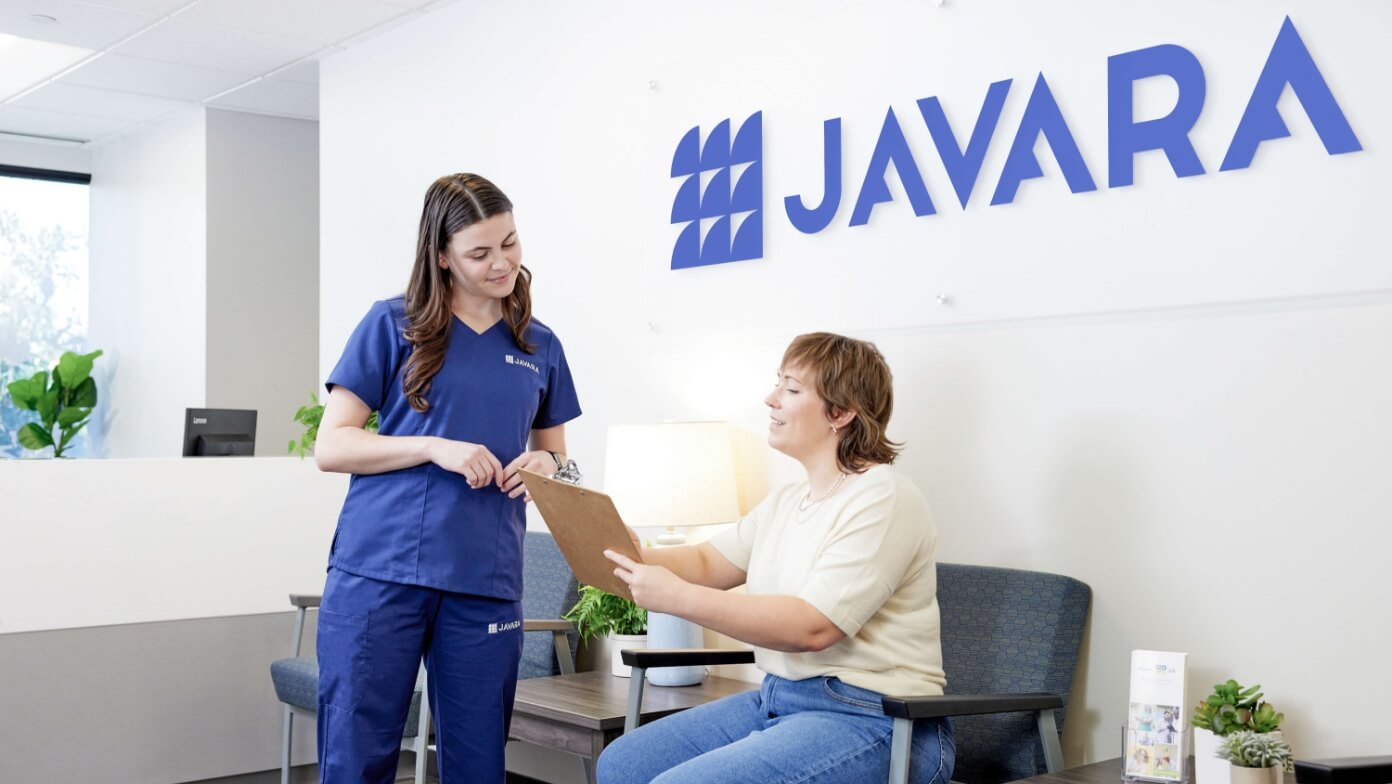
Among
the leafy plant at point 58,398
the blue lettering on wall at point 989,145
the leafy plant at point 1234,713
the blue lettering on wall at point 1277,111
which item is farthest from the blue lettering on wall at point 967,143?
the leafy plant at point 58,398

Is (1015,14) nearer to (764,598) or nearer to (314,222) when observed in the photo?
(764,598)

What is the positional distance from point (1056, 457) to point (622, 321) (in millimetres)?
1572

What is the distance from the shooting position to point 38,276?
7.71 m

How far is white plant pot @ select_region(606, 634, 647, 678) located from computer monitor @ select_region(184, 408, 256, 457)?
2.28m

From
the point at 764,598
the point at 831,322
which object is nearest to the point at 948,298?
→ the point at 831,322

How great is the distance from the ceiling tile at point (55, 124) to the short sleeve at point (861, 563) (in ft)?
19.3

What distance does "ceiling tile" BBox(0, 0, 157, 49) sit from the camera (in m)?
4.87

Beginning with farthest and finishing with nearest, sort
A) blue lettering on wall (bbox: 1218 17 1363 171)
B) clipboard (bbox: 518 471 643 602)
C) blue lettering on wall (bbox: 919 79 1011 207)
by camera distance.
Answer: blue lettering on wall (bbox: 919 79 1011 207) → blue lettering on wall (bbox: 1218 17 1363 171) → clipboard (bbox: 518 471 643 602)

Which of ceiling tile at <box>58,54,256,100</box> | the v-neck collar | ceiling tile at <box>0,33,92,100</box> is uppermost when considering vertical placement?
ceiling tile at <box>0,33,92,100</box>

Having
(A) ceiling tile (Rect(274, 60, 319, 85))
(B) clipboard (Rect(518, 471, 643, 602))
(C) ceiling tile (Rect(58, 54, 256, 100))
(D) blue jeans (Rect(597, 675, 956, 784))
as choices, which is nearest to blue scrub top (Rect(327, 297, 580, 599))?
(B) clipboard (Rect(518, 471, 643, 602))

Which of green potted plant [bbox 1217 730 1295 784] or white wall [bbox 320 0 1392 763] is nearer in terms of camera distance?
green potted plant [bbox 1217 730 1295 784]

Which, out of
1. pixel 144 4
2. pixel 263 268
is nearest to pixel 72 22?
pixel 144 4

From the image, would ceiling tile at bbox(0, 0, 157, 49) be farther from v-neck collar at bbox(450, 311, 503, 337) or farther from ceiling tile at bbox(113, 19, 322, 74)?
v-neck collar at bbox(450, 311, 503, 337)

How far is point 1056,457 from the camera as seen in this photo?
2930mm
